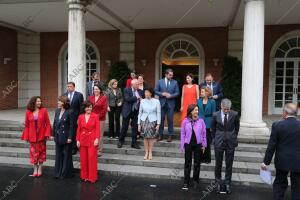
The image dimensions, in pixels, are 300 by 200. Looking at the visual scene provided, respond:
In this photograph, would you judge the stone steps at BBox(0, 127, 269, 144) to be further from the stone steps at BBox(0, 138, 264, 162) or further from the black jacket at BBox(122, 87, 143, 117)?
the black jacket at BBox(122, 87, 143, 117)

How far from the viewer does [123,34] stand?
1395 centimetres

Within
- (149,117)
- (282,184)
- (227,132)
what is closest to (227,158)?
(227,132)

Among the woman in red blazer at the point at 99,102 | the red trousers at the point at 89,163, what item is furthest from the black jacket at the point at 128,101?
the red trousers at the point at 89,163

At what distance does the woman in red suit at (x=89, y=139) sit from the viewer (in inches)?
246

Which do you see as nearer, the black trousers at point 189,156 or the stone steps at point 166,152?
the black trousers at point 189,156

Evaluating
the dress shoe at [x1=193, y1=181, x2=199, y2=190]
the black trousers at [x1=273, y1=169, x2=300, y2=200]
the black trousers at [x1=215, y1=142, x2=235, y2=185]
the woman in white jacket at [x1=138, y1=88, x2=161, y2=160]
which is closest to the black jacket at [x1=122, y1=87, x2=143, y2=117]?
the woman in white jacket at [x1=138, y1=88, x2=161, y2=160]

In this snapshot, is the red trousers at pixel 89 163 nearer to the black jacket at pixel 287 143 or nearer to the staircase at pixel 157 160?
the staircase at pixel 157 160

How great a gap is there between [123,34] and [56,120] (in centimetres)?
816

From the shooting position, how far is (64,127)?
255 inches

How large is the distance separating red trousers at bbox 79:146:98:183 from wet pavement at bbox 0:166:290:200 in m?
0.16

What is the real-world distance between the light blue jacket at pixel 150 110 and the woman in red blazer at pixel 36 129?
198 cm

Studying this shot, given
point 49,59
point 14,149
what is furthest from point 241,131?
point 49,59

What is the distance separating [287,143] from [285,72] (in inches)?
367

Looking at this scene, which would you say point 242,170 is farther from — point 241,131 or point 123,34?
point 123,34
